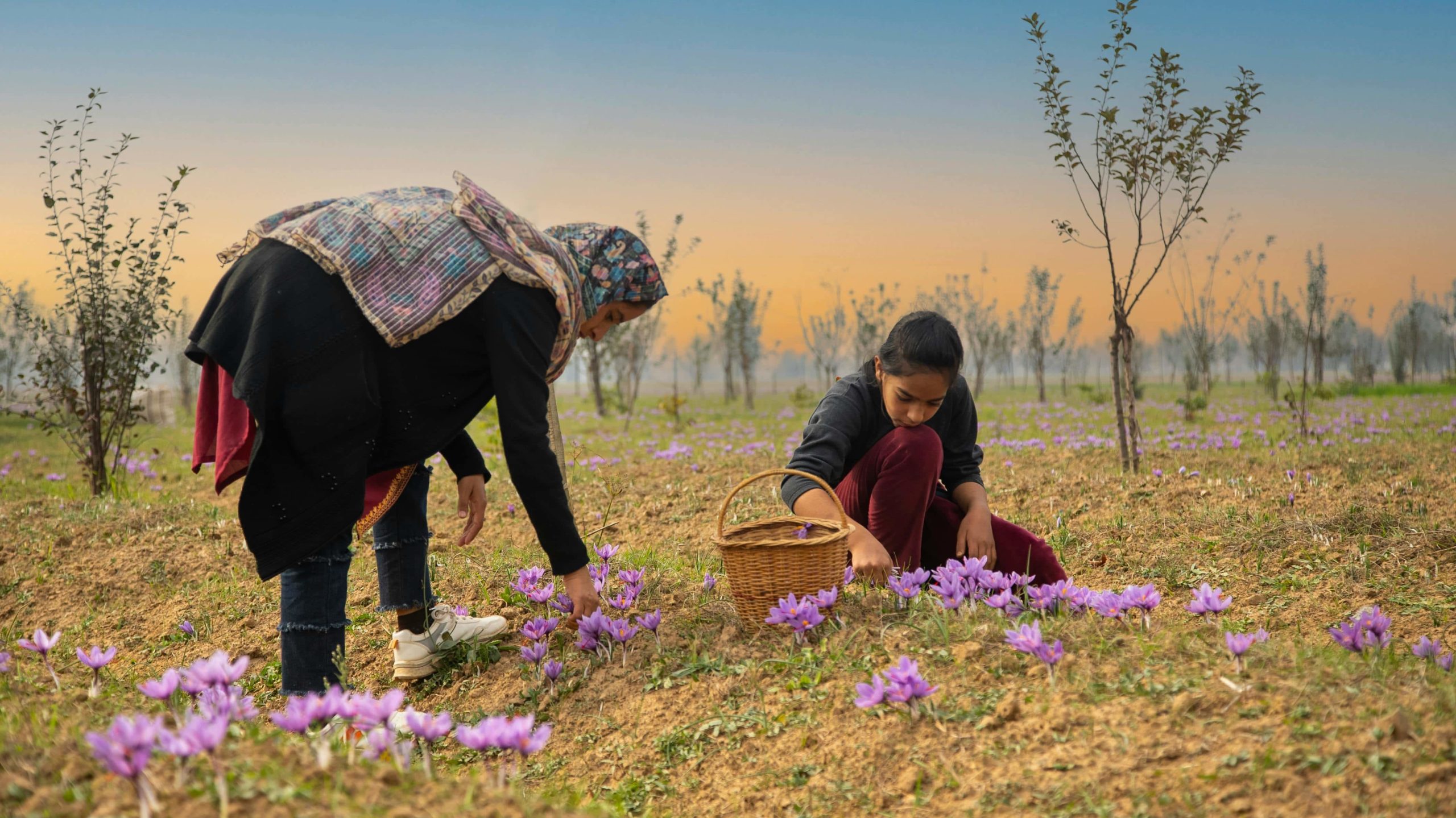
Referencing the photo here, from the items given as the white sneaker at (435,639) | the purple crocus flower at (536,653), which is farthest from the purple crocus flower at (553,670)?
the white sneaker at (435,639)

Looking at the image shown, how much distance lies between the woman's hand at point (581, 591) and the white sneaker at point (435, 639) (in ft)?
2.68

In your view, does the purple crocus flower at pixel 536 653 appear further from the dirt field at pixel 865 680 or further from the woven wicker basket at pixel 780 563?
the woven wicker basket at pixel 780 563

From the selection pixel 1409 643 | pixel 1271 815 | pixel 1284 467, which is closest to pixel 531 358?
pixel 1271 815

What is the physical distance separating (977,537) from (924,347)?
2.69 ft

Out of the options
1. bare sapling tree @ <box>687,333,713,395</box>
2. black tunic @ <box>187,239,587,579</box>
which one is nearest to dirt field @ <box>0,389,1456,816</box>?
black tunic @ <box>187,239,587,579</box>

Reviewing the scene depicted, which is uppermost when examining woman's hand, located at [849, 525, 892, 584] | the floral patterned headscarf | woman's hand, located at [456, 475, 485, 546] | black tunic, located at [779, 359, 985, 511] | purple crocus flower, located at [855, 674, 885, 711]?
the floral patterned headscarf

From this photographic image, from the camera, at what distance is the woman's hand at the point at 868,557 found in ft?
9.36

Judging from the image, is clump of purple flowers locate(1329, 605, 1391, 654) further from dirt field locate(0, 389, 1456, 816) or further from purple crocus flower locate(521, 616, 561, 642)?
purple crocus flower locate(521, 616, 561, 642)

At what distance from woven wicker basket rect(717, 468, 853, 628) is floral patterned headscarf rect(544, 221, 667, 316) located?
2.28 feet

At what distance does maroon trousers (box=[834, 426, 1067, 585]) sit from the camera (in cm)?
323

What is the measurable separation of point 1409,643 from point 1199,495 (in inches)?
100

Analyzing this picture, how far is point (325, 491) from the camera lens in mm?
2539

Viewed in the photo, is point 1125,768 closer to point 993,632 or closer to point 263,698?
point 993,632

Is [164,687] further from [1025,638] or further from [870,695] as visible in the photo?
[1025,638]
